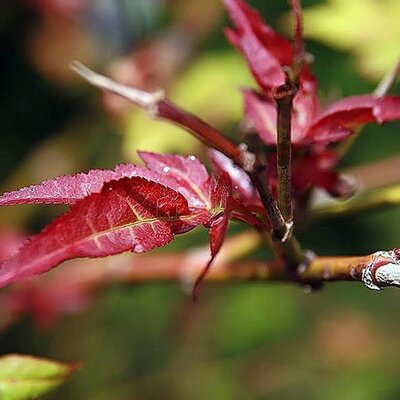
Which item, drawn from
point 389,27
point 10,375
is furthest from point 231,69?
point 10,375

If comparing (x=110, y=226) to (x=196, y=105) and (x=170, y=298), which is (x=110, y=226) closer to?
(x=196, y=105)

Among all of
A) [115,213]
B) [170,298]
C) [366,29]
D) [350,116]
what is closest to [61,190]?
[115,213]

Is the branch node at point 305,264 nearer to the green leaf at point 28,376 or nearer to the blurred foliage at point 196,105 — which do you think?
the green leaf at point 28,376

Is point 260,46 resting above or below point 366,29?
above

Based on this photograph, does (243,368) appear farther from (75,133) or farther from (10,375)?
(10,375)

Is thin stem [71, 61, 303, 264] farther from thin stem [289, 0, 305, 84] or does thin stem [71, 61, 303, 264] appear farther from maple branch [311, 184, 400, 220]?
maple branch [311, 184, 400, 220]

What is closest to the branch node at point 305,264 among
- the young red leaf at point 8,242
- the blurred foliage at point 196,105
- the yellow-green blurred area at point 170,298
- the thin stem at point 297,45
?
the thin stem at point 297,45

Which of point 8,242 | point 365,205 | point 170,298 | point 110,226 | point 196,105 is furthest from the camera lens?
point 170,298
